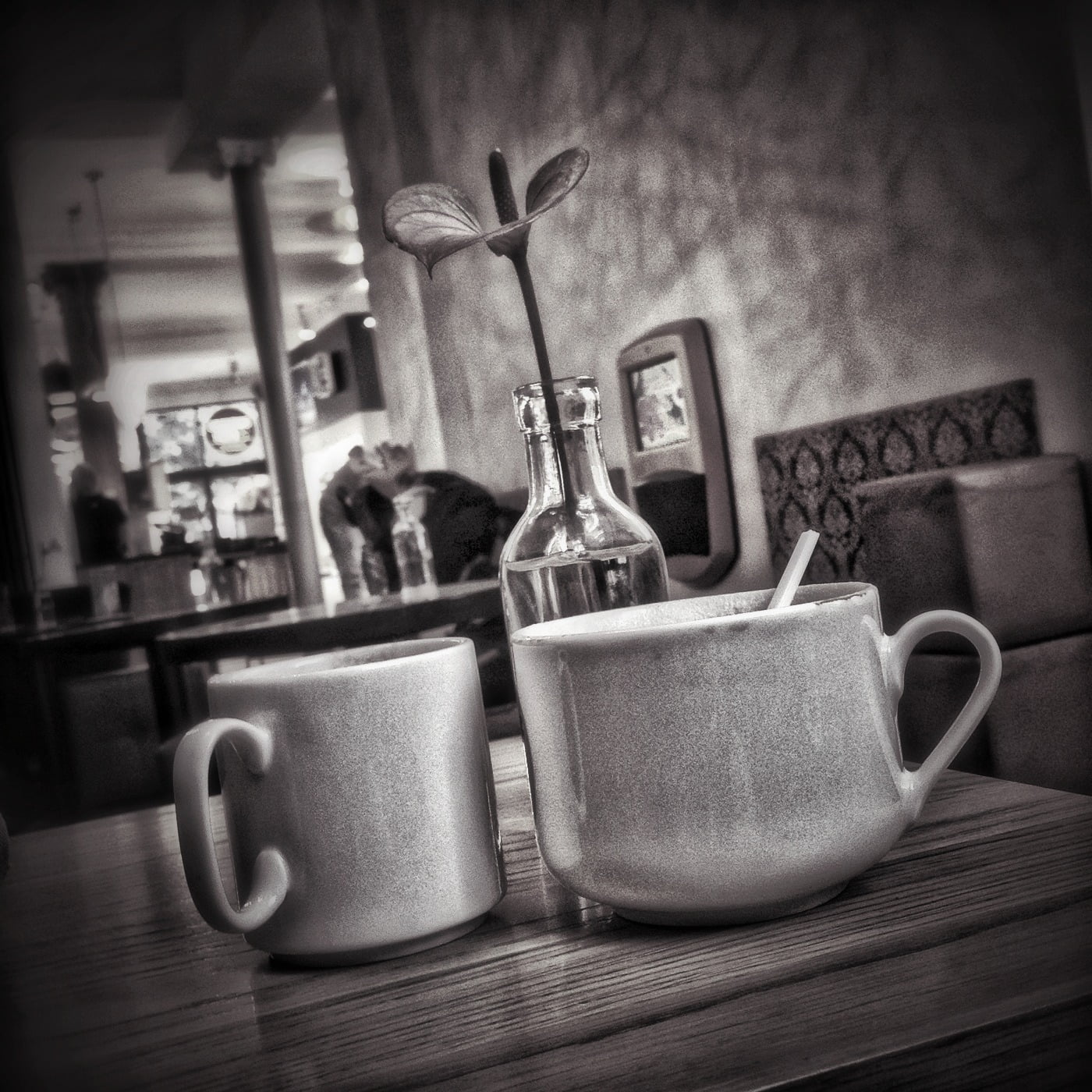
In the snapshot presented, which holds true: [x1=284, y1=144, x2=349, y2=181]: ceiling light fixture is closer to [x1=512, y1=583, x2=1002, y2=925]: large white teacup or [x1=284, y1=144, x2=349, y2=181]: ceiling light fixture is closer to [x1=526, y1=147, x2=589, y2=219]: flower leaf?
[x1=526, y1=147, x2=589, y2=219]: flower leaf

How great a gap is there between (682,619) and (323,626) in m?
0.59

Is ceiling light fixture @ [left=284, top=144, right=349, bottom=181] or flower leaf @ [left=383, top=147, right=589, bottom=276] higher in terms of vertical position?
ceiling light fixture @ [left=284, top=144, right=349, bottom=181]

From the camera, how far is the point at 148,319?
2.91ft

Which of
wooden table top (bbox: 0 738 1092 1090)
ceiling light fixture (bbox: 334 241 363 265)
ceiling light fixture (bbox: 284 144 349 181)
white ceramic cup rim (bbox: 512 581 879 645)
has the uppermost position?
ceiling light fixture (bbox: 284 144 349 181)

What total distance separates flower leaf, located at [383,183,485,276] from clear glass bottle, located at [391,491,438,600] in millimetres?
512

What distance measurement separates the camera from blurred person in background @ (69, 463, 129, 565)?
0.88 m

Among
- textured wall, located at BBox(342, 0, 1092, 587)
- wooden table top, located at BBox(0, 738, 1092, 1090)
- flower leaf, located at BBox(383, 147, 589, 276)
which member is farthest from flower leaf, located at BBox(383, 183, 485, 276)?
textured wall, located at BBox(342, 0, 1092, 587)

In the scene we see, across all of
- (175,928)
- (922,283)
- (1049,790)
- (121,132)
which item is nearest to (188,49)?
(121,132)

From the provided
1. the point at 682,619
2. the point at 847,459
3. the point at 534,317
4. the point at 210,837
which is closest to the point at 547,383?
the point at 534,317

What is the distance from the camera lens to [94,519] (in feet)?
2.91

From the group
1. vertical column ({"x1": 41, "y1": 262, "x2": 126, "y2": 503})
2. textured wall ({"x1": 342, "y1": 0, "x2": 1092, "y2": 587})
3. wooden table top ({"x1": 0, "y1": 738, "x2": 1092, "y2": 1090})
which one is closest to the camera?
wooden table top ({"x1": 0, "y1": 738, "x2": 1092, "y2": 1090})

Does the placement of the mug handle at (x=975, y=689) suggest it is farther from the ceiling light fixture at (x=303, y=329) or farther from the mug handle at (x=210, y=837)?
the ceiling light fixture at (x=303, y=329)

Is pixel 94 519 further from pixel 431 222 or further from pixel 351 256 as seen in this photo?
pixel 431 222

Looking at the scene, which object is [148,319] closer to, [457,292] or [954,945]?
[457,292]
